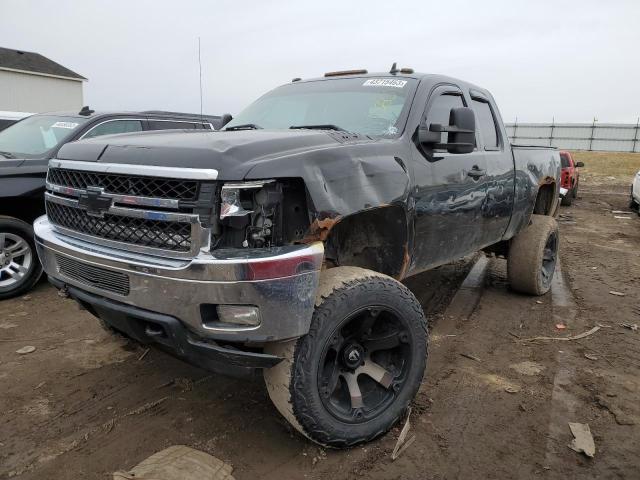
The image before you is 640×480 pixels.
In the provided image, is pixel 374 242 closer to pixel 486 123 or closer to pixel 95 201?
pixel 95 201

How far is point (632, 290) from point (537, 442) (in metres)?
4.01

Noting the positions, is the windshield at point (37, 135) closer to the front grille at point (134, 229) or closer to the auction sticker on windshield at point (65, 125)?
the auction sticker on windshield at point (65, 125)

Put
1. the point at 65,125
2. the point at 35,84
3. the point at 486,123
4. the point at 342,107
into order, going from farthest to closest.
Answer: the point at 35,84 → the point at 65,125 → the point at 486,123 → the point at 342,107

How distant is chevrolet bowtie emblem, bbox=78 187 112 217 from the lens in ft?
8.38

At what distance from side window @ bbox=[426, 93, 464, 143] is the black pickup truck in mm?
41

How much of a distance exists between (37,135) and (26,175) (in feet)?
2.92

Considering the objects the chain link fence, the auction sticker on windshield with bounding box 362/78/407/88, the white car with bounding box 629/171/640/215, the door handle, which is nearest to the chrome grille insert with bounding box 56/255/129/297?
the auction sticker on windshield with bounding box 362/78/407/88

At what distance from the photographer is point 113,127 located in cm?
614

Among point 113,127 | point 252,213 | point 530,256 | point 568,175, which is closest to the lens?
point 252,213

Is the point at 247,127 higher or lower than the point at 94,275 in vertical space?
higher

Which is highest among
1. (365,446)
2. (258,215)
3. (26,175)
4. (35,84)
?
(35,84)

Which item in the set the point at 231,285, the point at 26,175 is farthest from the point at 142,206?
the point at 26,175

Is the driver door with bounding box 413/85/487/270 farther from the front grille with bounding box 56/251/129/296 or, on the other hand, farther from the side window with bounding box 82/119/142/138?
the side window with bounding box 82/119/142/138

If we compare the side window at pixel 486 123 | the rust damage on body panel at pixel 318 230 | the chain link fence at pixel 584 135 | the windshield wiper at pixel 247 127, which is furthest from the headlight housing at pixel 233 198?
the chain link fence at pixel 584 135
